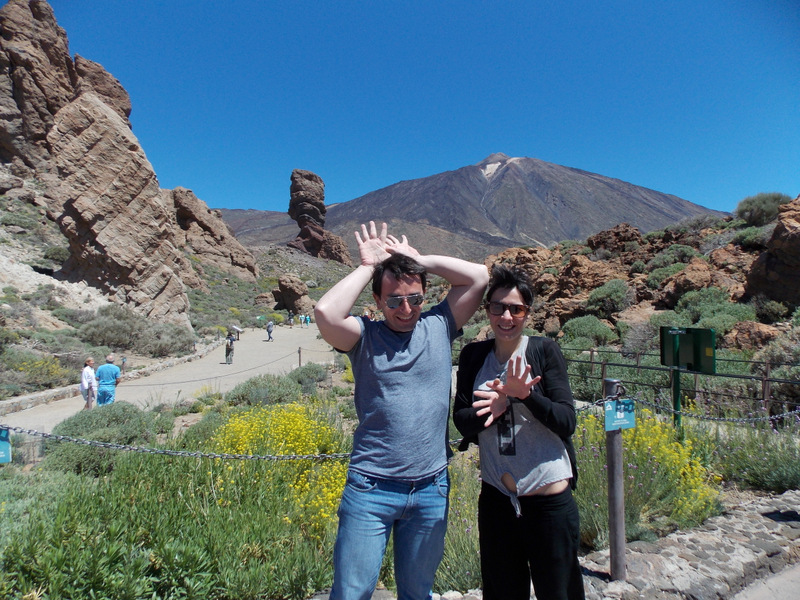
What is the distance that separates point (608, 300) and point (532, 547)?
545 inches

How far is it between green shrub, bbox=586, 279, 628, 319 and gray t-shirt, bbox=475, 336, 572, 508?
43.6 feet

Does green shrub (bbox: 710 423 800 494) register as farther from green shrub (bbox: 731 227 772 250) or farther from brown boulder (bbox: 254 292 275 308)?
brown boulder (bbox: 254 292 275 308)

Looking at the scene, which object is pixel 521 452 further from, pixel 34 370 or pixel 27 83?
pixel 27 83

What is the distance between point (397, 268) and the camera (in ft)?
5.79

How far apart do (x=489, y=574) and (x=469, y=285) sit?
1172mm

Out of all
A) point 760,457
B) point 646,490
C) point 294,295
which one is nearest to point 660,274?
point 760,457

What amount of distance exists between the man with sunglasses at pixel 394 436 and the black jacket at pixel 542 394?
0.11 metres

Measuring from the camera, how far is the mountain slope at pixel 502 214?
135 meters

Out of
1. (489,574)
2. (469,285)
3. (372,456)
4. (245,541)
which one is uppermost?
(469,285)

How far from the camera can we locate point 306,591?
8.13ft

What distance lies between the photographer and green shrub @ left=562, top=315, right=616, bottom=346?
12.4m

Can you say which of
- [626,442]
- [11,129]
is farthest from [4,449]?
[11,129]

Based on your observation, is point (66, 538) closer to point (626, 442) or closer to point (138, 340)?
point (626, 442)

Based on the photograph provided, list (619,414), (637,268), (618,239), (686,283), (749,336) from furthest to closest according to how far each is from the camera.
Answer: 1. (618,239)
2. (637,268)
3. (686,283)
4. (749,336)
5. (619,414)
